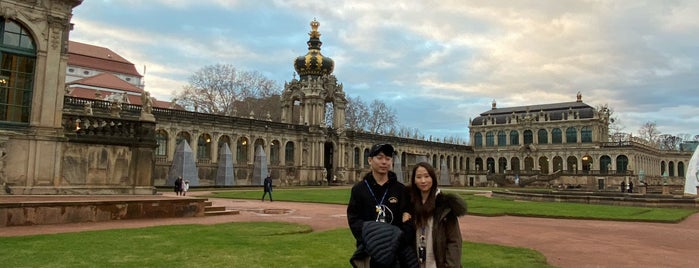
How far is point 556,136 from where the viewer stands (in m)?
92.1

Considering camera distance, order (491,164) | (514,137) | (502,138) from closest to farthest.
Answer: (514,137), (502,138), (491,164)

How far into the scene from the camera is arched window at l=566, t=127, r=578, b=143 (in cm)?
8981

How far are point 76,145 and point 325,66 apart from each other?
167 feet

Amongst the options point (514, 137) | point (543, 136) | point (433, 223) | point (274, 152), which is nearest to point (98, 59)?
point (274, 152)

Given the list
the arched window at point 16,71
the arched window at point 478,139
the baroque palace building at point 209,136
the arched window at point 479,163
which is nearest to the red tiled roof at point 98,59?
the baroque palace building at point 209,136

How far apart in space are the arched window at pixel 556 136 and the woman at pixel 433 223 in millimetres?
93841

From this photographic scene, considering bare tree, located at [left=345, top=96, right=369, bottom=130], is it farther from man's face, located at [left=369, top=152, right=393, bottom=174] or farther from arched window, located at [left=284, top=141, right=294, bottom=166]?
man's face, located at [left=369, top=152, right=393, bottom=174]

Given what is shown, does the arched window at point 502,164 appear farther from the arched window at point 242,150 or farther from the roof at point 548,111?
the arched window at point 242,150

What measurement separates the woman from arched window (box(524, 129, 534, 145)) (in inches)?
3755

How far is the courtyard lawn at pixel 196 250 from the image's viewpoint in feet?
29.0

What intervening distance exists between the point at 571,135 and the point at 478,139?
17630mm

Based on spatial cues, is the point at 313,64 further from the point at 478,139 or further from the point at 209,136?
the point at 478,139

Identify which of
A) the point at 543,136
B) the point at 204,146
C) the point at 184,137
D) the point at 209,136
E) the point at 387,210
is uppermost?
the point at 543,136

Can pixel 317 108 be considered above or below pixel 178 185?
above
